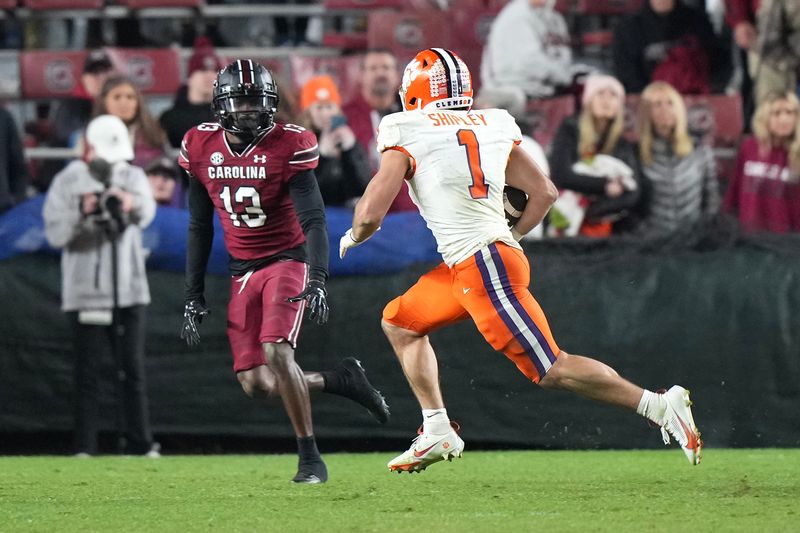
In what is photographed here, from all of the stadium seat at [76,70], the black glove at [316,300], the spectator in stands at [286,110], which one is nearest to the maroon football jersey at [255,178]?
the black glove at [316,300]

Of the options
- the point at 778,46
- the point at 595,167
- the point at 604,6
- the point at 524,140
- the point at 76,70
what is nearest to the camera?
the point at 524,140

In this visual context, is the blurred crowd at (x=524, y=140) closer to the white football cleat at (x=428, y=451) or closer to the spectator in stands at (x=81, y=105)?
the spectator in stands at (x=81, y=105)

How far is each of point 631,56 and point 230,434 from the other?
14.6 feet

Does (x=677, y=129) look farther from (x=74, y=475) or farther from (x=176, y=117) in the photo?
(x=74, y=475)

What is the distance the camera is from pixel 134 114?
877 cm

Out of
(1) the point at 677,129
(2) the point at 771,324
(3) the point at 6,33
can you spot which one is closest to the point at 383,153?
(2) the point at 771,324

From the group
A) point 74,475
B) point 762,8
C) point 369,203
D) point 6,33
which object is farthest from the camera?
point 6,33

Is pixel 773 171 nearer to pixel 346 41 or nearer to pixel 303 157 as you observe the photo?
pixel 346 41

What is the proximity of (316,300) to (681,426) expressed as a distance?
1.52m

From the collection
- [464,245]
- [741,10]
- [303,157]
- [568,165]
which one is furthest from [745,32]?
[464,245]

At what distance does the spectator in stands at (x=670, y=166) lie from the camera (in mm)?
8875

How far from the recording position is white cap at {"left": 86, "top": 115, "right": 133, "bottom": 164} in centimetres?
822

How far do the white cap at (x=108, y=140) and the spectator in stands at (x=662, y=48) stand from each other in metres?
4.13

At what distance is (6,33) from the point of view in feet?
38.6
